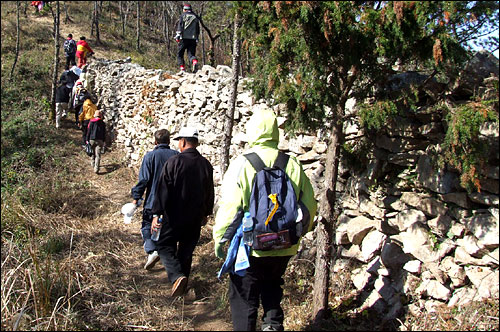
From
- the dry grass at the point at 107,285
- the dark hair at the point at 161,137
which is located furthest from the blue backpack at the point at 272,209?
the dark hair at the point at 161,137

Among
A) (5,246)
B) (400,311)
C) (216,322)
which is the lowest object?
(216,322)

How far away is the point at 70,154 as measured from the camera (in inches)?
393

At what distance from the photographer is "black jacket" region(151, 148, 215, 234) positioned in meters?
3.97

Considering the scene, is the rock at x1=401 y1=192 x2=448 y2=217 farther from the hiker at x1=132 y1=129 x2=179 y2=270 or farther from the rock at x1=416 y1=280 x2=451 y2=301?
the hiker at x1=132 y1=129 x2=179 y2=270

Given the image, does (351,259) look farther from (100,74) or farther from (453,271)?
(100,74)

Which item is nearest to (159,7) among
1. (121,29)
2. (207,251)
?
(121,29)

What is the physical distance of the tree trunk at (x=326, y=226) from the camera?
399cm

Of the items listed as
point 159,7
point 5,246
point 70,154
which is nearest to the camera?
point 5,246

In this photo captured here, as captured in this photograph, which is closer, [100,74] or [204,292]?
[204,292]

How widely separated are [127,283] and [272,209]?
2561 millimetres

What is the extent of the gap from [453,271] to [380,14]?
245 cm

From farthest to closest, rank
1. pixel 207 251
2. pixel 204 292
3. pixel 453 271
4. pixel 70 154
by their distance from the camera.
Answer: pixel 70 154 → pixel 207 251 → pixel 204 292 → pixel 453 271

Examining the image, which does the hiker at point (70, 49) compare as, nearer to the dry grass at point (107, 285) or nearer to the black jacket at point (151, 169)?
the dry grass at point (107, 285)

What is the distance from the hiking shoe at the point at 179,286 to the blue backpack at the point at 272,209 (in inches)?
60.6
